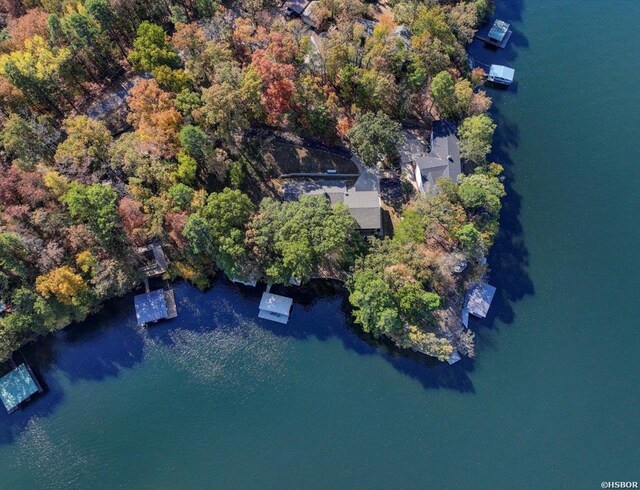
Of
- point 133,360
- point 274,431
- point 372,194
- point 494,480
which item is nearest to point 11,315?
point 133,360

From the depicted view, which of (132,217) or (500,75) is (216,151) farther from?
(500,75)

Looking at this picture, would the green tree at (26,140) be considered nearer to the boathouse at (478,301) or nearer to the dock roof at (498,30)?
the boathouse at (478,301)

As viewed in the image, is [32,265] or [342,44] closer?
[32,265]

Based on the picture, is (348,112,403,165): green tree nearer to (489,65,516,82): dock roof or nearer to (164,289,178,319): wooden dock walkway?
(489,65,516,82): dock roof

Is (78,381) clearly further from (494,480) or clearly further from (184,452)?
(494,480)

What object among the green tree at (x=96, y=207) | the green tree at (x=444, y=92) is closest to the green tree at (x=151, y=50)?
the green tree at (x=96, y=207)

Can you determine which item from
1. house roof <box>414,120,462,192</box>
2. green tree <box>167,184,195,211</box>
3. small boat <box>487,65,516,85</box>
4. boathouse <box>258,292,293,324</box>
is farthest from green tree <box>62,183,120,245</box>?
small boat <box>487,65,516,85</box>

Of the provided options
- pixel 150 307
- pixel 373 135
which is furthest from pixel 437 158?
pixel 150 307
